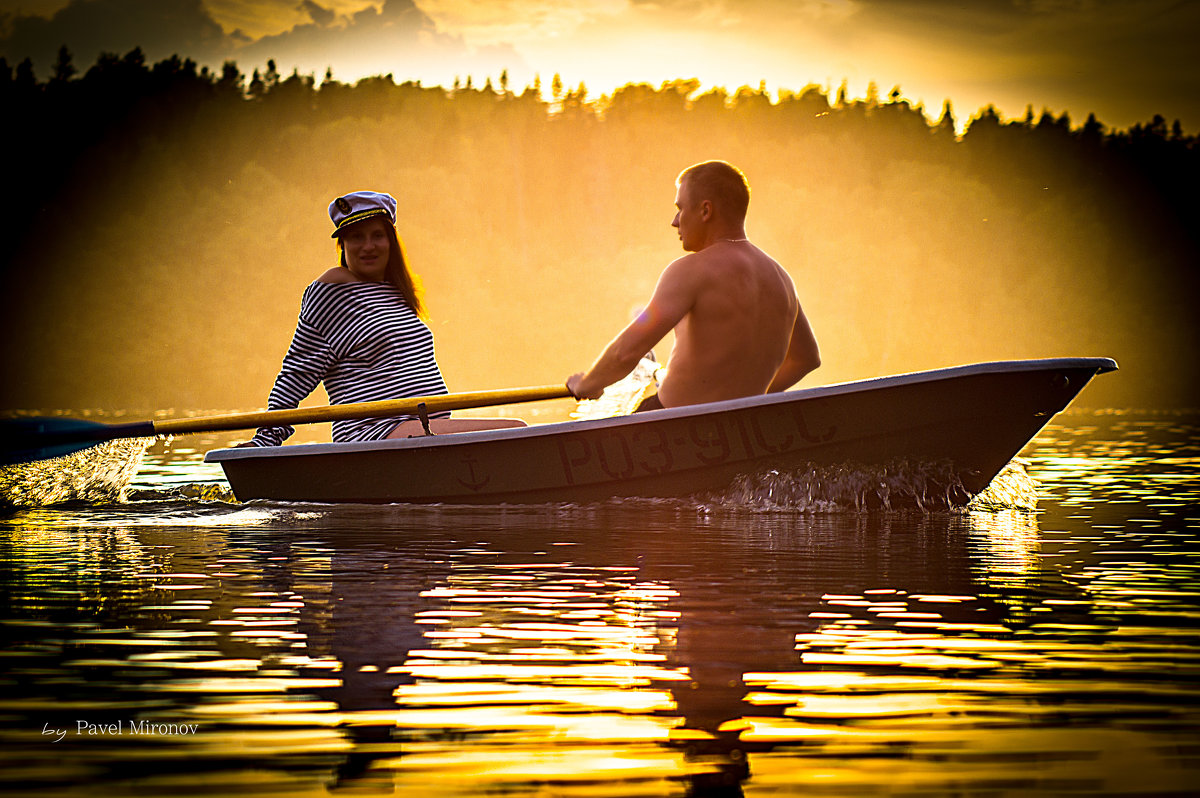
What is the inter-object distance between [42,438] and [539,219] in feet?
274

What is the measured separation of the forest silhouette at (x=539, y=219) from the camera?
73.8m

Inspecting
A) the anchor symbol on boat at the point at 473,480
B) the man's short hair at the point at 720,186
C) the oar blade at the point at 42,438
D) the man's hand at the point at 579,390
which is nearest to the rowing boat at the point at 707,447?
the anchor symbol on boat at the point at 473,480

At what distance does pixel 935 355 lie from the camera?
7712 cm

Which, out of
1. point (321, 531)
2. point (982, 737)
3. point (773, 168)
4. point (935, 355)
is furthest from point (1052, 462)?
Result: point (773, 168)

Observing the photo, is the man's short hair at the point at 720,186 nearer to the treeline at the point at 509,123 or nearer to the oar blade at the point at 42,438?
the oar blade at the point at 42,438

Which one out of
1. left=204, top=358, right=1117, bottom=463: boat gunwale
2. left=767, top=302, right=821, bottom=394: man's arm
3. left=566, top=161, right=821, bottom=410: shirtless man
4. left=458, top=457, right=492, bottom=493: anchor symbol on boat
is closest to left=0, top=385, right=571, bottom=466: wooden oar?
left=204, top=358, right=1117, bottom=463: boat gunwale

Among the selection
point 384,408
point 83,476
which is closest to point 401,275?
point 384,408

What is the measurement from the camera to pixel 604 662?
9.87 ft

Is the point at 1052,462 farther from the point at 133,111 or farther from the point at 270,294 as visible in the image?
the point at 133,111

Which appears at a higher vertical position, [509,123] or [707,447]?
[509,123]

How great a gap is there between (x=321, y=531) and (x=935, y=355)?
7424cm

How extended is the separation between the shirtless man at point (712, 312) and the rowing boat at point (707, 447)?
0.28 m

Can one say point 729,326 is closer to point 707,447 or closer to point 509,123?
point 707,447

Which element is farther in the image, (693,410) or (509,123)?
(509,123)
